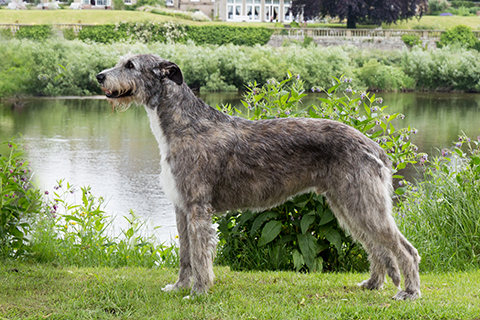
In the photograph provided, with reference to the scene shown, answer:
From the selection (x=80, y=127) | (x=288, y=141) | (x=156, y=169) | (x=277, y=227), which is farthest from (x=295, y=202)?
(x=80, y=127)

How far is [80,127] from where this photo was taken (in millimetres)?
19203

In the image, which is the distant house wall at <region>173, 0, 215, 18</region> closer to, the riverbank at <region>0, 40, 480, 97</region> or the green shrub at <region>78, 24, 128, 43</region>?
the green shrub at <region>78, 24, 128, 43</region>

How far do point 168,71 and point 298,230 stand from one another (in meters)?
2.00

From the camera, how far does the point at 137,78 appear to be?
4047mm

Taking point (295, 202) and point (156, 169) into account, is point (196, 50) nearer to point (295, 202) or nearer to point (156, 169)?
point (156, 169)

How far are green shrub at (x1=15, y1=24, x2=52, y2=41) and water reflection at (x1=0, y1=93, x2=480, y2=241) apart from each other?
1590 centimetres

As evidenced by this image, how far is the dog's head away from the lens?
158 inches

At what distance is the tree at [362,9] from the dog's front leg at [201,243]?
1816 inches

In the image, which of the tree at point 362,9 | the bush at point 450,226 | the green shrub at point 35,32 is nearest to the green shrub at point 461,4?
the tree at point 362,9

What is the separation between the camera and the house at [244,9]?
56125 mm

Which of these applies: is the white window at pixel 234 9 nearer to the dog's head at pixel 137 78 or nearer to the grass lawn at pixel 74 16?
the grass lawn at pixel 74 16

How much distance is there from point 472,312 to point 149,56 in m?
3.11

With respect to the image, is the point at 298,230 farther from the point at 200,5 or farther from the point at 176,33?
the point at 200,5

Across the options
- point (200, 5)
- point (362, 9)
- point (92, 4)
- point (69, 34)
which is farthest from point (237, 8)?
point (69, 34)
